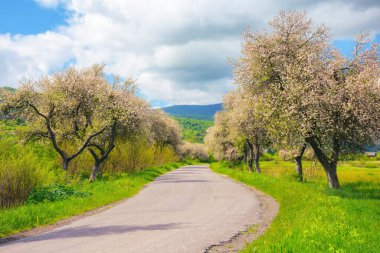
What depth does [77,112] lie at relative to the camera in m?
34.8

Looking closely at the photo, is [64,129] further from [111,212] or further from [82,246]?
[82,246]

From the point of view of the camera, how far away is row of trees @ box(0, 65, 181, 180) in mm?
31516

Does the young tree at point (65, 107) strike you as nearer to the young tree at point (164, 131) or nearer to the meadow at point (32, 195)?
the meadow at point (32, 195)

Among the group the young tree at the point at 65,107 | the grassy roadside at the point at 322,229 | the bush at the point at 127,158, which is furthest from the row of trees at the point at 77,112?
the grassy roadside at the point at 322,229

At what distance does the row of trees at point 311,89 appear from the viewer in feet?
74.6

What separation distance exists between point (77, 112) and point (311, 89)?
21.8m

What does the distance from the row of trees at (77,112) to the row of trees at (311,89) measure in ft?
45.8

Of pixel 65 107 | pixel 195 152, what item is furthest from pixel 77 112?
pixel 195 152

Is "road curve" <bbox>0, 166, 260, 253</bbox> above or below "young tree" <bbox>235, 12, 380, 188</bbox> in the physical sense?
below

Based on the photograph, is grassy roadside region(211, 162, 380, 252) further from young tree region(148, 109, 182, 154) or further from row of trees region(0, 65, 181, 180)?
young tree region(148, 109, 182, 154)

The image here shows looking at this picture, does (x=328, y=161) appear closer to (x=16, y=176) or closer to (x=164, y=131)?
(x=16, y=176)

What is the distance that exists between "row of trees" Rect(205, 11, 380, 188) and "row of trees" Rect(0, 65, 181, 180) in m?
13.9

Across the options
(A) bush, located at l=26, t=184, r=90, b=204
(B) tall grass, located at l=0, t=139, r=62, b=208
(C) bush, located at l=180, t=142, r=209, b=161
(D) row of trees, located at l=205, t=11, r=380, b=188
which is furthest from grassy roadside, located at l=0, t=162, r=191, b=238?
(C) bush, located at l=180, t=142, r=209, b=161

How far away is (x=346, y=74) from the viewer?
25.4 m
